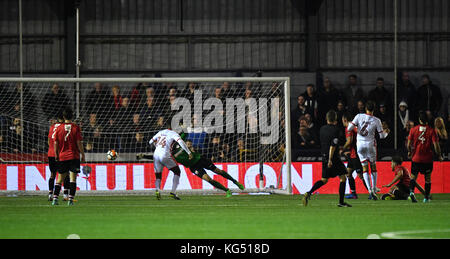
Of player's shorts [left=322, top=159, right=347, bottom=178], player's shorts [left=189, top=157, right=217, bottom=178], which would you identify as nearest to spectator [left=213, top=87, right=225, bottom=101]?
player's shorts [left=189, top=157, right=217, bottom=178]

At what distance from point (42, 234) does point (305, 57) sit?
17.8 m

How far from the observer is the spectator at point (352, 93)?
77.2 ft

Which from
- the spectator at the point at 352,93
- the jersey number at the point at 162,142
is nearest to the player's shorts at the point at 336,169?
the jersey number at the point at 162,142

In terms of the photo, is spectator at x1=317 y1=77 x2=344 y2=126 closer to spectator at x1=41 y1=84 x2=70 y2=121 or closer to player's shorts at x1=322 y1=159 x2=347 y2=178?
spectator at x1=41 y1=84 x2=70 y2=121

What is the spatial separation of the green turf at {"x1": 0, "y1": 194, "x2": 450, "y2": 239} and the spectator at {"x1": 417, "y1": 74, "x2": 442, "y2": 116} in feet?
28.3

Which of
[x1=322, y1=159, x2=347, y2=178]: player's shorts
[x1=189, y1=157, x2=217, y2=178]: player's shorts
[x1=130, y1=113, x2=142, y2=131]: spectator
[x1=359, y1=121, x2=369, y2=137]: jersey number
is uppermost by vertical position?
[x1=130, y1=113, x2=142, y2=131]: spectator

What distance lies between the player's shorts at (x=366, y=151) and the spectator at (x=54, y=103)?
865 centimetres

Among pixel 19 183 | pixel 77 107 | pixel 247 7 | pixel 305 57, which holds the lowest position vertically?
pixel 19 183

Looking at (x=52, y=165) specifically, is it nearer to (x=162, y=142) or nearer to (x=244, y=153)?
(x=162, y=142)

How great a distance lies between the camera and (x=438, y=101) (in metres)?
23.5

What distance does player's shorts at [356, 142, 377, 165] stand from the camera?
16538 millimetres
